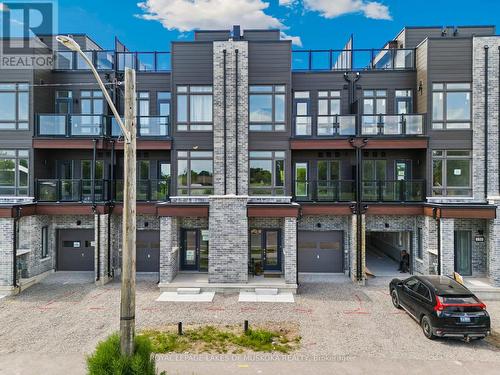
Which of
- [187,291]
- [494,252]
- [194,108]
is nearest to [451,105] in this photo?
[494,252]

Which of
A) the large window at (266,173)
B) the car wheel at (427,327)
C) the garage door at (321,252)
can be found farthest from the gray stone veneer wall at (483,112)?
the large window at (266,173)

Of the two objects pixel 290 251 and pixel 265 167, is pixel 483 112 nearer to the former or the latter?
pixel 265 167

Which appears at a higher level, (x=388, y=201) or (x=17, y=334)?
(x=388, y=201)

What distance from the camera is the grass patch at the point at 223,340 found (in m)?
9.38

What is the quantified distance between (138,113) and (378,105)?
11.8 metres

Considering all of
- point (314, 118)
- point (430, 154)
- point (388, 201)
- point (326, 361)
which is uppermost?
point (314, 118)

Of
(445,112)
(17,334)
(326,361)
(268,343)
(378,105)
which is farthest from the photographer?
(378,105)

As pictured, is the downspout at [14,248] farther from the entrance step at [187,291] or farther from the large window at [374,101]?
the large window at [374,101]

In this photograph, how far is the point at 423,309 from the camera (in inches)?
413

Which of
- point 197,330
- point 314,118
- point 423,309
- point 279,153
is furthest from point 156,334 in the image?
point 314,118

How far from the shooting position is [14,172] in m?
16.1

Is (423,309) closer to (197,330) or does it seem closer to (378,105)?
(197,330)

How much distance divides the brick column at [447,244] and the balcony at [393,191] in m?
1.60

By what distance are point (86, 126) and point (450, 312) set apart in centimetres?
1566
